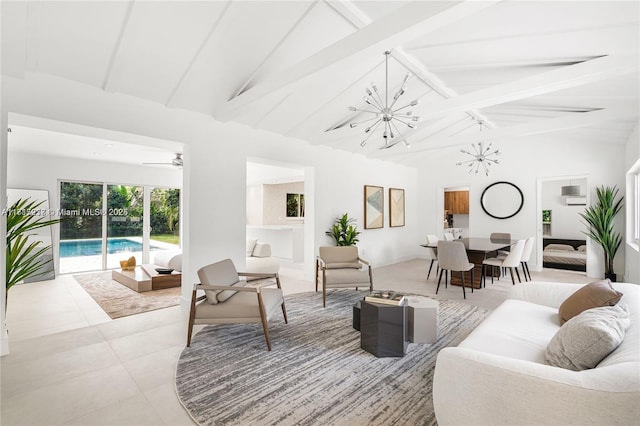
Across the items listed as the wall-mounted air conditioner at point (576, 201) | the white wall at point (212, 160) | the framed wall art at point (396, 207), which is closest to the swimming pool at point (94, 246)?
the white wall at point (212, 160)

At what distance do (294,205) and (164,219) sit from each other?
11.3 ft

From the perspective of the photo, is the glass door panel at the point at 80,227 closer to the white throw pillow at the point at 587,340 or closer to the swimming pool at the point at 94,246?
the swimming pool at the point at 94,246

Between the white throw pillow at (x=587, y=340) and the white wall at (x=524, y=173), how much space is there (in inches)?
233

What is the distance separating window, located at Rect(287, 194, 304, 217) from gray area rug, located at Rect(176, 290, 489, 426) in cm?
539

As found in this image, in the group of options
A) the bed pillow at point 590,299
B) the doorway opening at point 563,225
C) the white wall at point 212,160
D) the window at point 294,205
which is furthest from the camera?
the window at point 294,205

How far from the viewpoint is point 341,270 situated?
444 cm

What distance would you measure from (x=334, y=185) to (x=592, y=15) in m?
4.36

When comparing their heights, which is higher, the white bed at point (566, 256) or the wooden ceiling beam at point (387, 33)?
the wooden ceiling beam at point (387, 33)

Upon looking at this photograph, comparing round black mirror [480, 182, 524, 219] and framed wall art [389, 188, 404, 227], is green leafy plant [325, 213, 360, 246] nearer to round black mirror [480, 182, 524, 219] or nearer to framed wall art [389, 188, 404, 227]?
framed wall art [389, 188, 404, 227]

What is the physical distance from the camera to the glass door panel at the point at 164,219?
25.2 ft

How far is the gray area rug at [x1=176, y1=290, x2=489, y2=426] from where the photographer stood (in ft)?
6.43

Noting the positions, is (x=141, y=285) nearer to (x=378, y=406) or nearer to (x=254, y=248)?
(x=254, y=248)

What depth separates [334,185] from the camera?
6.23 metres

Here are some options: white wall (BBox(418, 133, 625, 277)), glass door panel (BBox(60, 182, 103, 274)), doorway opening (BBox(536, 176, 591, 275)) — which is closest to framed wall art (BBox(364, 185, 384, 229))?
white wall (BBox(418, 133, 625, 277))
